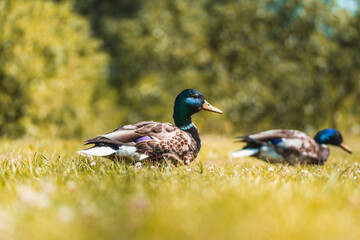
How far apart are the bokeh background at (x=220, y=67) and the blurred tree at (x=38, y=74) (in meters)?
0.03

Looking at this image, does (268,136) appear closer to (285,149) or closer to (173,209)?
(285,149)

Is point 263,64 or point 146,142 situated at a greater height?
point 263,64

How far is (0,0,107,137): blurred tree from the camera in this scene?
8.80 m

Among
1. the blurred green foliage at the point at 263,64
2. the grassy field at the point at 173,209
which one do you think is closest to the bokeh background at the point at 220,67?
the blurred green foliage at the point at 263,64

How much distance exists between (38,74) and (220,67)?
638cm

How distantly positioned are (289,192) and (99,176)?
1.44 metres

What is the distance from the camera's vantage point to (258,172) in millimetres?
3594

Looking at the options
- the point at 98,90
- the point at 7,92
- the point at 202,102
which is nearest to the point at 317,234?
the point at 202,102

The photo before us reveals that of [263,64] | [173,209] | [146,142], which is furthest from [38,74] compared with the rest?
[173,209]

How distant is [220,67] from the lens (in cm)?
1323

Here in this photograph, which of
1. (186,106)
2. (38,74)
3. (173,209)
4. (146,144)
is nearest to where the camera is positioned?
(173,209)

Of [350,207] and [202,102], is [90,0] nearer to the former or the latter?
[202,102]

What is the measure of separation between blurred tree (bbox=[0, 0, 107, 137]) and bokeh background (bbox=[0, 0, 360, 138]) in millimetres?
34

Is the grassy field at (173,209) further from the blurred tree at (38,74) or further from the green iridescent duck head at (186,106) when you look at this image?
the blurred tree at (38,74)
